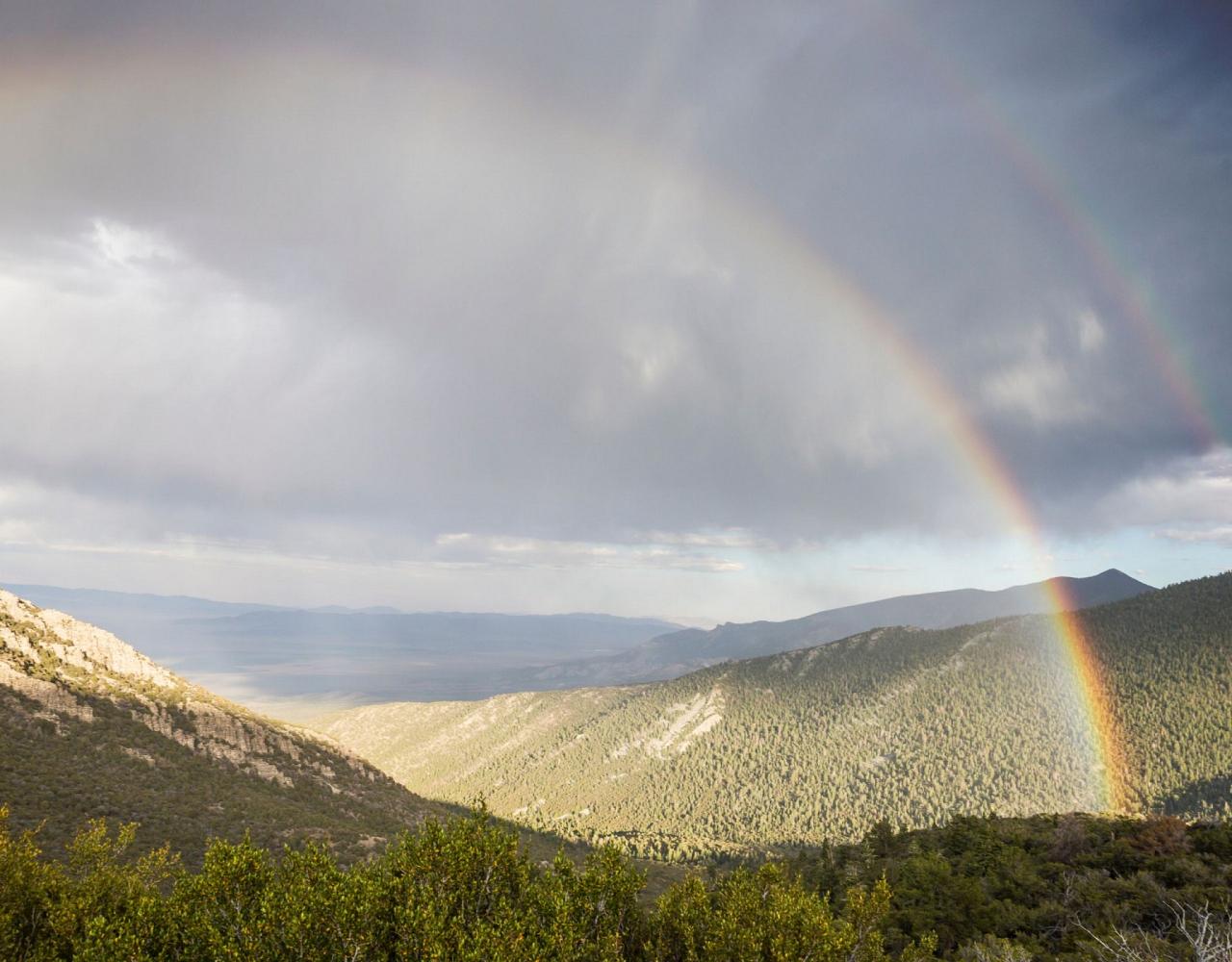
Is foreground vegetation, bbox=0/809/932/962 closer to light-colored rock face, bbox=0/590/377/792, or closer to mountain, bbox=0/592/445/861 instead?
mountain, bbox=0/592/445/861

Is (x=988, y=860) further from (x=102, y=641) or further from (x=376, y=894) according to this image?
(x=102, y=641)

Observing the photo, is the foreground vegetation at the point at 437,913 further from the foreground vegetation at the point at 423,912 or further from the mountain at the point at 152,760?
the mountain at the point at 152,760

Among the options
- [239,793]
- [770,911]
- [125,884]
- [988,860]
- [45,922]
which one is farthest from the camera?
[239,793]

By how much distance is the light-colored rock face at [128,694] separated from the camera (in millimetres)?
95812

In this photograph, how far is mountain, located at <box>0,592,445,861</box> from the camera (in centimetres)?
7175

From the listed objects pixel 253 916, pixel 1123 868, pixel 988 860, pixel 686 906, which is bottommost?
pixel 988 860

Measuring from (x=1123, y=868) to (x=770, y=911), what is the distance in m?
65.5

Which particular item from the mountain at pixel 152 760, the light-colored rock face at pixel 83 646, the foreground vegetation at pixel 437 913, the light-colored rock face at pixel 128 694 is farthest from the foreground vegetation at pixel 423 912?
the light-colored rock face at pixel 83 646

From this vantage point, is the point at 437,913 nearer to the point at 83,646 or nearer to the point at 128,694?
the point at 128,694

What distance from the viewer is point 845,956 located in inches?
980

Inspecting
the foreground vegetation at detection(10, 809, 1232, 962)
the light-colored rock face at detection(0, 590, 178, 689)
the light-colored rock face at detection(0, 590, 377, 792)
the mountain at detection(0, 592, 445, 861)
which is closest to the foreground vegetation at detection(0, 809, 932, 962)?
the foreground vegetation at detection(10, 809, 1232, 962)

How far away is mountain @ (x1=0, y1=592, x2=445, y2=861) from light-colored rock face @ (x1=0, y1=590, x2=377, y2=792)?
0.28 meters

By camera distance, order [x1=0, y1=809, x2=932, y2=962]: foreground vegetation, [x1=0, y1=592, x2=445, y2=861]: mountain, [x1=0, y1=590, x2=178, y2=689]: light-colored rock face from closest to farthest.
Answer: [x1=0, y1=809, x2=932, y2=962]: foreground vegetation, [x1=0, y1=592, x2=445, y2=861]: mountain, [x1=0, y1=590, x2=178, y2=689]: light-colored rock face

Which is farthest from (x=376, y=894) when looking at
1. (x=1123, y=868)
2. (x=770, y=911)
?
(x=1123, y=868)
